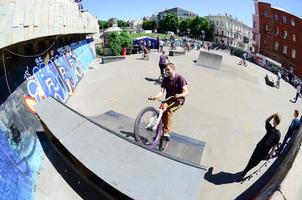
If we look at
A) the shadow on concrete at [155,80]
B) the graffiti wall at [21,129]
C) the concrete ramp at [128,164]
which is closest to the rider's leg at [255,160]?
the concrete ramp at [128,164]

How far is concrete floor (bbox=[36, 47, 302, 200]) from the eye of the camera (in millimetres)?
5402

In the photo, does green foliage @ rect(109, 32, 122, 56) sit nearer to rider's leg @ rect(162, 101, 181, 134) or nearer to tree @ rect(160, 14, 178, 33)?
rider's leg @ rect(162, 101, 181, 134)

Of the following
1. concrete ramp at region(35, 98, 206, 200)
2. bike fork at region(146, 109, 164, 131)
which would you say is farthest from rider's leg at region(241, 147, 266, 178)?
concrete ramp at region(35, 98, 206, 200)

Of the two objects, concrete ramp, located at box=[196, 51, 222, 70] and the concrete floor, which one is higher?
concrete ramp, located at box=[196, 51, 222, 70]

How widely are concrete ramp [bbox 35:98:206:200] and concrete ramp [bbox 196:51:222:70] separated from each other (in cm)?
1707

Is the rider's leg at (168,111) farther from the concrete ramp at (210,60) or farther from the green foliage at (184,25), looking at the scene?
the green foliage at (184,25)

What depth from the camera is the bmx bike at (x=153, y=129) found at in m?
5.39

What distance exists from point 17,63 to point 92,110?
2840mm

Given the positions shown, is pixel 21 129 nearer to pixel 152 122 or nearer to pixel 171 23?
pixel 152 122

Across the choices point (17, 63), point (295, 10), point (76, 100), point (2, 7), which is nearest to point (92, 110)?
point (76, 100)

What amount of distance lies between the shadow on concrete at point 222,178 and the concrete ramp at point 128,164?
196 centimetres

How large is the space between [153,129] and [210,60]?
16.8 m

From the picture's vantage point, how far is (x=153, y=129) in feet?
18.0

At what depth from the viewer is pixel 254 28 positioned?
5.36m
